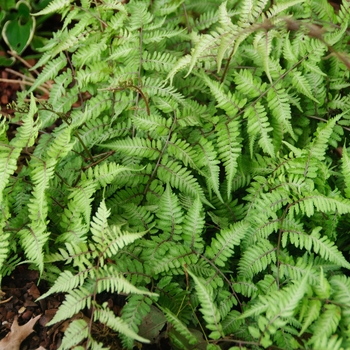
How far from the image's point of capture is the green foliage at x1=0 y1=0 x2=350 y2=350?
6.39ft

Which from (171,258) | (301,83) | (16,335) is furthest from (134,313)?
(301,83)

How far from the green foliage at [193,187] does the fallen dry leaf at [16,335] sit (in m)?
0.26

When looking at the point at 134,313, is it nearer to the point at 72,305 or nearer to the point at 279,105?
the point at 72,305

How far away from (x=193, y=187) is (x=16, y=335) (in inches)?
49.9

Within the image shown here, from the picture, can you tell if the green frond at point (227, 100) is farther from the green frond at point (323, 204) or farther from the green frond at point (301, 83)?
the green frond at point (323, 204)

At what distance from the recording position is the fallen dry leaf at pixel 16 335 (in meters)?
2.13

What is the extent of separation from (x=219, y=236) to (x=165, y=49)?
1.46 metres

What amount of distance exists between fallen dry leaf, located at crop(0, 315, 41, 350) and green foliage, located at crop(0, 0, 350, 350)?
26 cm

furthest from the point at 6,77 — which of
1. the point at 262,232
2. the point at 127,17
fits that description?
the point at 262,232

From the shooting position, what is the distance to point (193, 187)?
232cm

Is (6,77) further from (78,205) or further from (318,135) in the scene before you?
(318,135)

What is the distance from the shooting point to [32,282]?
239 cm

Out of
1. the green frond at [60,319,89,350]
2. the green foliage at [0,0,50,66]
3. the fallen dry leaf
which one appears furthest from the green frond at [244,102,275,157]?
the green foliage at [0,0,50,66]

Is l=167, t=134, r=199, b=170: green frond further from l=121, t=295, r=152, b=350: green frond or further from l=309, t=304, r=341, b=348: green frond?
l=309, t=304, r=341, b=348: green frond
